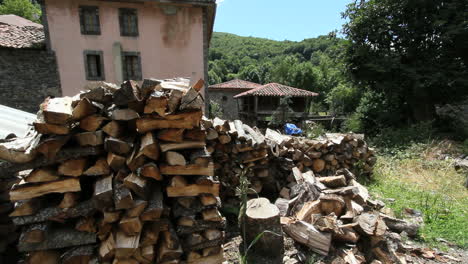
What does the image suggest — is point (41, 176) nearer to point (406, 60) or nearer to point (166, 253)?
point (166, 253)

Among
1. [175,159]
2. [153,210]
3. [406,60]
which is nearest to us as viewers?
[153,210]

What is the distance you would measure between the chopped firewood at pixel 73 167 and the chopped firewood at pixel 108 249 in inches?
22.7

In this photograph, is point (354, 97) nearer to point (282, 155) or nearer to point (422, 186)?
point (422, 186)

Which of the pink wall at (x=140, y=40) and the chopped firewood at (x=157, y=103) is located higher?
the pink wall at (x=140, y=40)

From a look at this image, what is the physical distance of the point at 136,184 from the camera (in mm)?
1661

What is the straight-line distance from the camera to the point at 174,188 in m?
1.86

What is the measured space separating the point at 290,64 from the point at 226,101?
27.0 meters

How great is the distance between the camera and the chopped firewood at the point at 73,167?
1674 millimetres

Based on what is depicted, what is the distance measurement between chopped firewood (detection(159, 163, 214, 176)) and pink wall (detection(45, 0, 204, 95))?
971 cm

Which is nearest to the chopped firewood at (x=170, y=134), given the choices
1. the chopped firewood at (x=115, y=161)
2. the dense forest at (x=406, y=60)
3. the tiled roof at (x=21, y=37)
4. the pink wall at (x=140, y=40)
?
the chopped firewood at (x=115, y=161)

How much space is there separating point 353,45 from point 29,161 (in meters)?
14.6

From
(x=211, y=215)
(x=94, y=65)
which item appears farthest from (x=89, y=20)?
(x=211, y=215)

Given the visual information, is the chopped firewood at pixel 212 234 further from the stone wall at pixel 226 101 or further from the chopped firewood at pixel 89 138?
the stone wall at pixel 226 101

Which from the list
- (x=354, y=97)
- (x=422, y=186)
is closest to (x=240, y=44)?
(x=354, y=97)
